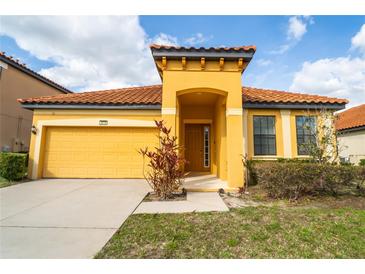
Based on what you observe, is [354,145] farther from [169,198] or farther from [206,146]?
[169,198]

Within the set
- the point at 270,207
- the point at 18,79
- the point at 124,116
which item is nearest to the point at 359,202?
the point at 270,207

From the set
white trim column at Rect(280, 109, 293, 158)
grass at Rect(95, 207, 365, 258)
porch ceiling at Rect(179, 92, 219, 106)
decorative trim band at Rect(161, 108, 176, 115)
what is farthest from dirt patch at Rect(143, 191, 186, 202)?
white trim column at Rect(280, 109, 293, 158)

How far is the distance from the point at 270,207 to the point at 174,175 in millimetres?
2760

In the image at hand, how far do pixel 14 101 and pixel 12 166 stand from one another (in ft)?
17.5

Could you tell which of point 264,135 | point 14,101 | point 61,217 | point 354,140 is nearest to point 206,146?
point 264,135

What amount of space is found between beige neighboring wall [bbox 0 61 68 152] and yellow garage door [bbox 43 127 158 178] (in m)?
3.61

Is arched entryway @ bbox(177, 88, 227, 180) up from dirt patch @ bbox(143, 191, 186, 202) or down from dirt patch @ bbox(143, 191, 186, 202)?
up

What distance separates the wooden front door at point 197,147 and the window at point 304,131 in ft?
14.6

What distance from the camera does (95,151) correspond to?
28.5ft

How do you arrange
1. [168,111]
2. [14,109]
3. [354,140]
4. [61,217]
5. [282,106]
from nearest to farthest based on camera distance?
[61,217], [168,111], [282,106], [14,109], [354,140]

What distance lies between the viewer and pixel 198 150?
1058 centimetres

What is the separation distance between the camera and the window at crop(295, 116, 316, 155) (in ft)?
27.9

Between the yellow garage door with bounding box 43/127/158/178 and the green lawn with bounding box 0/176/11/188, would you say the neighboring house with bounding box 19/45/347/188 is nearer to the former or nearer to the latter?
the yellow garage door with bounding box 43/127/158/178
